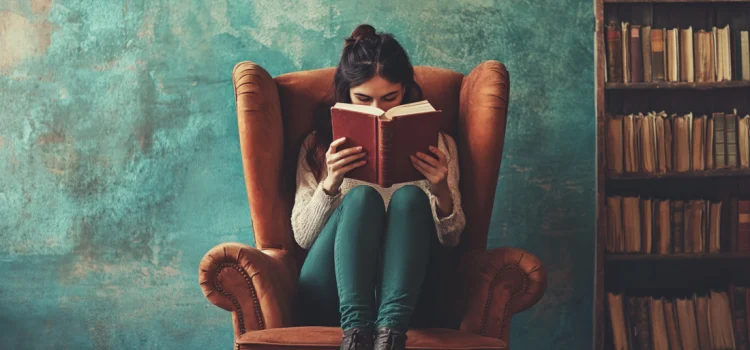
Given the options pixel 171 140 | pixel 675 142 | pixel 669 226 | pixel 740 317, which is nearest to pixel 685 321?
pixel 740 317

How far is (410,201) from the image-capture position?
1718 millimetres

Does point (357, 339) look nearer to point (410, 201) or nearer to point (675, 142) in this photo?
point (410, 201)

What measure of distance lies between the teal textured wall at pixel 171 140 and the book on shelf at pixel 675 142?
0.70 feet

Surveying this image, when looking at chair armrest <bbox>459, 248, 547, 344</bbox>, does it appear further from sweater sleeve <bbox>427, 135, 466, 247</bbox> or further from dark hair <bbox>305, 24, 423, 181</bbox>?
dark hair <bbox>305, 24, 423, 181</bbox>

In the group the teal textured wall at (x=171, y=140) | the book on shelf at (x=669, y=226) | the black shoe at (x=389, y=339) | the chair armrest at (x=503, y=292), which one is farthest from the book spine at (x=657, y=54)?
the black shoe at (x=389, y=339)

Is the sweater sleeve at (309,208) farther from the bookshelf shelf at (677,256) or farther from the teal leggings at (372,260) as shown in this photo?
the bookshelf shelf at (677,256)

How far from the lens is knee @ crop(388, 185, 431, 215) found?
5.61 feet

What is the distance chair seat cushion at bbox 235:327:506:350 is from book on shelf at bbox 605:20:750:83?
46.7 inches

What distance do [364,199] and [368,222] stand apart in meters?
0.06

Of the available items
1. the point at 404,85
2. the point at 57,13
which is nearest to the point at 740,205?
the point at 404,85

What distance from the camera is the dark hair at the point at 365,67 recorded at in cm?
196

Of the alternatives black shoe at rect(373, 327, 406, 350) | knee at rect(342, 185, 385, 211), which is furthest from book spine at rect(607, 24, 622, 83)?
black shoe at rect(373, 327, 406, 350)

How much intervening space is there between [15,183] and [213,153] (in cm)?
71

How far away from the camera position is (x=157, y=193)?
262 centimetres
